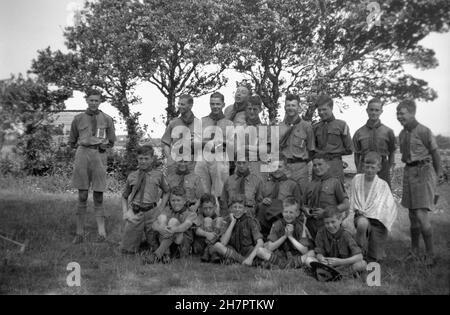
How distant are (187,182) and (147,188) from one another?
1.81 feet

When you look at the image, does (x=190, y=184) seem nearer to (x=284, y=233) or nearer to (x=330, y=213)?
(x=284, y=233)

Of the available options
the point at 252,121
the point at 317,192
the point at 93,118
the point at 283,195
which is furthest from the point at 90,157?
the point at 317,192

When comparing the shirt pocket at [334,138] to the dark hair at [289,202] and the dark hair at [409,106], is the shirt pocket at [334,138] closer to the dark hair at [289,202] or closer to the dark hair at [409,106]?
the dark hair at [409,106]

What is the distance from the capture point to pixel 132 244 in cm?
540

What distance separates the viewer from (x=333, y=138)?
5676mm

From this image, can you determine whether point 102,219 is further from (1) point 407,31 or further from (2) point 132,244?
(1) point 407,31

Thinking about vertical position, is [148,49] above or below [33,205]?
above

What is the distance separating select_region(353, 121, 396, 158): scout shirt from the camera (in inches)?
214
